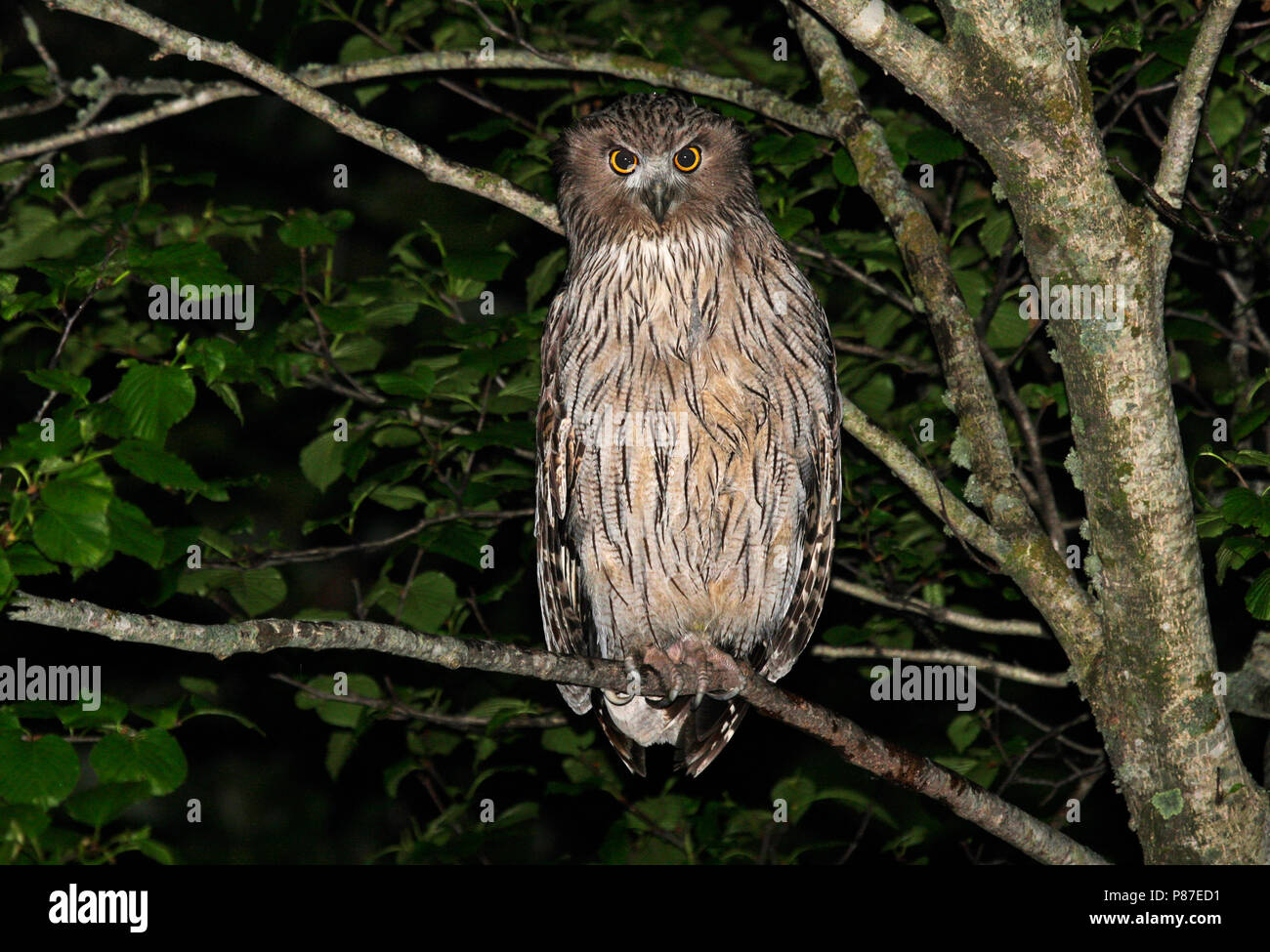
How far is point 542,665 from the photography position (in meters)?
2.55

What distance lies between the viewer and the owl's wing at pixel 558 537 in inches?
149

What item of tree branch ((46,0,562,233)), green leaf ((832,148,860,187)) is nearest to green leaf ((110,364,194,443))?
tree branch ((46,0,562,233))

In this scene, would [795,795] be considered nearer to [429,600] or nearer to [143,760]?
[429,600]

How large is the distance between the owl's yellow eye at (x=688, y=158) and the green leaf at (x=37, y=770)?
2303 millimetres

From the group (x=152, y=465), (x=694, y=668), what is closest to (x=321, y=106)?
(x=152, y=465)

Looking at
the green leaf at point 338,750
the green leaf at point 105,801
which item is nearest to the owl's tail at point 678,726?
the green leaf at point 338,750

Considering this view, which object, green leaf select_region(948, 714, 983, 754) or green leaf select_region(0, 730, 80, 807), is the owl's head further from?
green leaf select_region(0, 730, 80, 807)

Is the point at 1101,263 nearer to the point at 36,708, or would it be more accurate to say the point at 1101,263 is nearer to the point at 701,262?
the point at 701,262

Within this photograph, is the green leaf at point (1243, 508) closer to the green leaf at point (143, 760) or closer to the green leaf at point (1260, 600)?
the green leaf at point (1260, 600)

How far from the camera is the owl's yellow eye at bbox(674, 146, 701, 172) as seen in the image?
3.62 metres

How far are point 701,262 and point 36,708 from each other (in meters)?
2.17

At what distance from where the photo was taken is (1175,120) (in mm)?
2801
